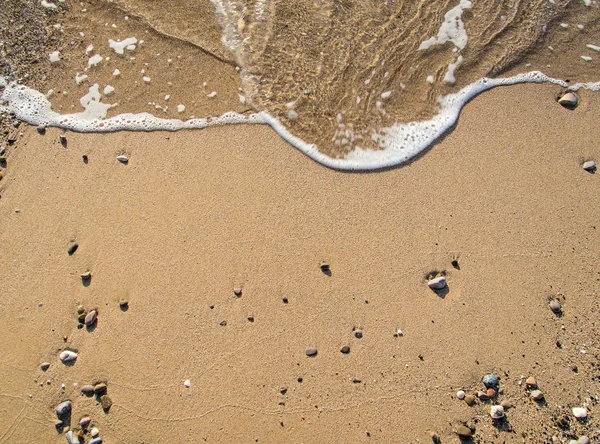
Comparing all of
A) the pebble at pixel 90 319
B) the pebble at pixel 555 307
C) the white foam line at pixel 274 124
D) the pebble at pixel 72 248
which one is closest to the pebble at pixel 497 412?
the pebble at pixel 555 307

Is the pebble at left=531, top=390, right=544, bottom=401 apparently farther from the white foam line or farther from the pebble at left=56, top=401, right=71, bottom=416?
the pebble at left=56, top=401, right=71, bottom=416

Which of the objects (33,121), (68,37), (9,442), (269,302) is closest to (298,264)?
(269,302)

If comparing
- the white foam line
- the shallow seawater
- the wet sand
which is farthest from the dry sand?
the shallow seawater

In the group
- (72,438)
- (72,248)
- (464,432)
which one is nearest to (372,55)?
(72,248)

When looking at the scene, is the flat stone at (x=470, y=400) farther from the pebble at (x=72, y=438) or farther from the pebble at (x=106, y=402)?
the pebble at (x=72, y=438)

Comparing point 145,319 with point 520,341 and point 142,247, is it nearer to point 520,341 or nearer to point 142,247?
point 142,247

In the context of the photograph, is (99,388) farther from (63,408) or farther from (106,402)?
(63,408)
